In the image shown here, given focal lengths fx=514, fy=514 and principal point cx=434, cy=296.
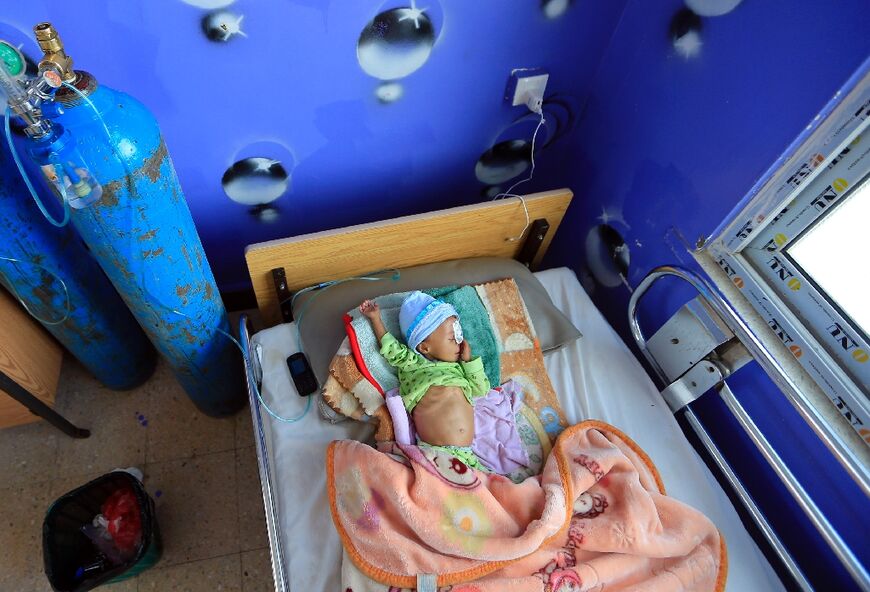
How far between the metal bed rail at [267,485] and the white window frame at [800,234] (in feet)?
4.44

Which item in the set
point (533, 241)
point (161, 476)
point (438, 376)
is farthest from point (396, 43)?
point (161, 476)

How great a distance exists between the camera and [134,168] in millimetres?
1008

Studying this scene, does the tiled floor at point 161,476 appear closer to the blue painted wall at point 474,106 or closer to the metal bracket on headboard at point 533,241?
the blue painted wall at point 474,106

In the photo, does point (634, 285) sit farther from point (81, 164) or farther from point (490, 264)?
point (81, 164)

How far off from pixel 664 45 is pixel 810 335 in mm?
863

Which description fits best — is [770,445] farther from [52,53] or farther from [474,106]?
[52,53]

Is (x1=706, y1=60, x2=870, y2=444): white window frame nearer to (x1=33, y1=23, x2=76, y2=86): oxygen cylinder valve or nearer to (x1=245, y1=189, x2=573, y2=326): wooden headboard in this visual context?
(x1=245, y1=189, x2=573, y2=326): wooden headboard

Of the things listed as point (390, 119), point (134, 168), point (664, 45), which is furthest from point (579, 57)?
point (134, 168)

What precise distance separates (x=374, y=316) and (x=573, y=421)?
26.9 inches

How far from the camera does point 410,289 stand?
5.55ft

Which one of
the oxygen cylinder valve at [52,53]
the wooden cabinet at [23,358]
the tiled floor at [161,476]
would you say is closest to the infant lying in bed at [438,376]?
the tiled floor at [161,476]

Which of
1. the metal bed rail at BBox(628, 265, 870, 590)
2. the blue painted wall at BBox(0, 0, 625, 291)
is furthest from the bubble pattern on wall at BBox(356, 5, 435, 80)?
the metal bed rail at BBox(628, 265, 870, 590)

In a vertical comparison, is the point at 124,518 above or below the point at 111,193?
below

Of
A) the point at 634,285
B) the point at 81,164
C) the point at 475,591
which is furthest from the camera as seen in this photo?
the point at 634,285
